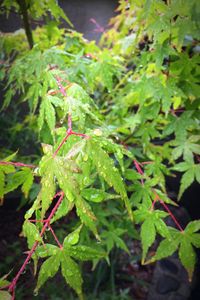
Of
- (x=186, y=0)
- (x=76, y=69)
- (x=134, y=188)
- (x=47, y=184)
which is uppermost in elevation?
(x=186, y=0)

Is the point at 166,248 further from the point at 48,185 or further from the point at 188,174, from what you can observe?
the point at 48,185

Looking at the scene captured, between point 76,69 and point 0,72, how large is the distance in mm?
433

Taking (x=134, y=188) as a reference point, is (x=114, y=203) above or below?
below

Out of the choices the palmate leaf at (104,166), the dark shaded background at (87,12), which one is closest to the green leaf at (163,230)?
the palmate leaf at (104,166)

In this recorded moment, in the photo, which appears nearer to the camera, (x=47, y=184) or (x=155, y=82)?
(x=47, y=184)

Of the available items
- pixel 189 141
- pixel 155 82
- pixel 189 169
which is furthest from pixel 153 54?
pixel 189 169

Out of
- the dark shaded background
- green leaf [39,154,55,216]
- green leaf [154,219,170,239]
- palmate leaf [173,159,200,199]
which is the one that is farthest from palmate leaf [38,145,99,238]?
the dark shaded background

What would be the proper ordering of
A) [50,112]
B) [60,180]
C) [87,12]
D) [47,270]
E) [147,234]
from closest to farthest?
[60,180] → [47,270] → [50,112] → [147,234] → [87,12]

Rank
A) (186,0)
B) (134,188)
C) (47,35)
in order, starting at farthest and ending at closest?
(47,35) < (134,188) < (186,0)

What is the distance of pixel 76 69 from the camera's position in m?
1.35

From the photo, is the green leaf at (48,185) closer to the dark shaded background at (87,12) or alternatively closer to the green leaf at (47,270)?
the green leaf at (47,270)

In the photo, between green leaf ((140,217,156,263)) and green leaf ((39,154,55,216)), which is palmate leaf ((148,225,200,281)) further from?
green leaf ((39,154,55,216))

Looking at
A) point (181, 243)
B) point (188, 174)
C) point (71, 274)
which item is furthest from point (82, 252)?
point (188, 174)

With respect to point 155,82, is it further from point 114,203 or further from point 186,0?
point 114,203
